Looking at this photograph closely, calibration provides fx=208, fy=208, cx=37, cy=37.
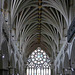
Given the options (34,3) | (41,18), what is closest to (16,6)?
(34,3)

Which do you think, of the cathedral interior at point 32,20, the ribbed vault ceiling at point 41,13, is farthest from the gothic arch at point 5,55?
the ribbed vault ceiling at point 41,13

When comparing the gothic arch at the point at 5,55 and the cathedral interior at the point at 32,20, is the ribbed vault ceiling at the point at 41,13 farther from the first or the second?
the gothic arch at the point at 5,55

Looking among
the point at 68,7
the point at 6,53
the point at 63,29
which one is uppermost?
the point at 68,7

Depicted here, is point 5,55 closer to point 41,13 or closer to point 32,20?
point 41,13

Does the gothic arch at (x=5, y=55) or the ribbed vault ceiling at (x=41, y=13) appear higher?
the ribbed vault ceiling at (x=41, y=13)

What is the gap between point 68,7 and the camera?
108ft

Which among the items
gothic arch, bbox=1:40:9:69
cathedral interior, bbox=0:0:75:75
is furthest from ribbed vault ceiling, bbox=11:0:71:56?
gothic arch, bbox=1:40:9:69

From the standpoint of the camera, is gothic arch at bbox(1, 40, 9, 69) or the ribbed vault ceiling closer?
gothic arch at bbox(1, 40, 9, 69)

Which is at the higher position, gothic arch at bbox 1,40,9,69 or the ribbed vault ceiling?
the ribbed vault ceiling

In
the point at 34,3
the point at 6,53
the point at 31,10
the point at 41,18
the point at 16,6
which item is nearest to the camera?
the point at 6,53

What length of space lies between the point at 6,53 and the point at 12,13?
6.58 metres

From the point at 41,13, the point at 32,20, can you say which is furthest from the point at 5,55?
the point at 32,20

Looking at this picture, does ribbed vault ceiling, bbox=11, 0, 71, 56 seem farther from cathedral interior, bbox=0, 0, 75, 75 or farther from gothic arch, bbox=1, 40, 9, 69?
gothic arch, bbox=1, 40, 9, 69

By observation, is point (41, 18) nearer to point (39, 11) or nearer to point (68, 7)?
point (39, 11)
